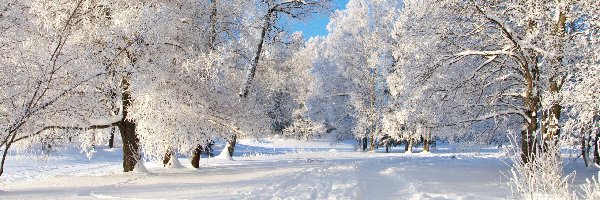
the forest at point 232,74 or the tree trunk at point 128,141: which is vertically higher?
the forest at point 232,74

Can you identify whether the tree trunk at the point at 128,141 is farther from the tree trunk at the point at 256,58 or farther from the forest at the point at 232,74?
the tree trunk at the point at 256,58

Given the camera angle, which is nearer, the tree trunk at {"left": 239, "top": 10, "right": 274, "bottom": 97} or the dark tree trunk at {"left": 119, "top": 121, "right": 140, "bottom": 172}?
the dark tree trunk at {"left": 119, "top": 121, "right": 140, "bottom": 172}

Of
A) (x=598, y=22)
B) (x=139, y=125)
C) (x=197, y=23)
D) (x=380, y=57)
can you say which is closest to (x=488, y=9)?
(x=598, y=22)

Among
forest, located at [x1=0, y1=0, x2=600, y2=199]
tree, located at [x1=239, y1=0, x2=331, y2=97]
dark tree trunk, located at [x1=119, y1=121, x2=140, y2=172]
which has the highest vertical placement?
tree, located at [x1=239, y1=0, x2=331, y2=97]

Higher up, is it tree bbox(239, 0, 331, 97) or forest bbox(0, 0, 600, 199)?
tree bbox(239, 0, 331, 97)

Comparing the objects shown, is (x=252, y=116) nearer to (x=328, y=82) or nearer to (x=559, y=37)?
(x=559, y=37)

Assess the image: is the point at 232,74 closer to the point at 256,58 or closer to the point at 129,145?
the point at 256,58

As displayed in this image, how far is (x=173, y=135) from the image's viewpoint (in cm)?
1402

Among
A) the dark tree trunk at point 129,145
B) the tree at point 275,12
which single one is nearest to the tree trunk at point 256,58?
the tree at point 275,12

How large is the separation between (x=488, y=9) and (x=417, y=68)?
8.96ft

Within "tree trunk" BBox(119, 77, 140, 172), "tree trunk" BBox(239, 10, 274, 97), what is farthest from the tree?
"tree trunk" BBox(119, 77, 140, 172)

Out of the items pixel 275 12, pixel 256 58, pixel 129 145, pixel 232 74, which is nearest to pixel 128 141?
pixel 129 145

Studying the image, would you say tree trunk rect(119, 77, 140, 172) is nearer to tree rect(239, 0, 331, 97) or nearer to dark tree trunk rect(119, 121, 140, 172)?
dark tree trunk rect(119, 121, 140, 172)

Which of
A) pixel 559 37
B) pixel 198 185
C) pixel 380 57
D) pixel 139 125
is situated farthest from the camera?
pixel 380 57
